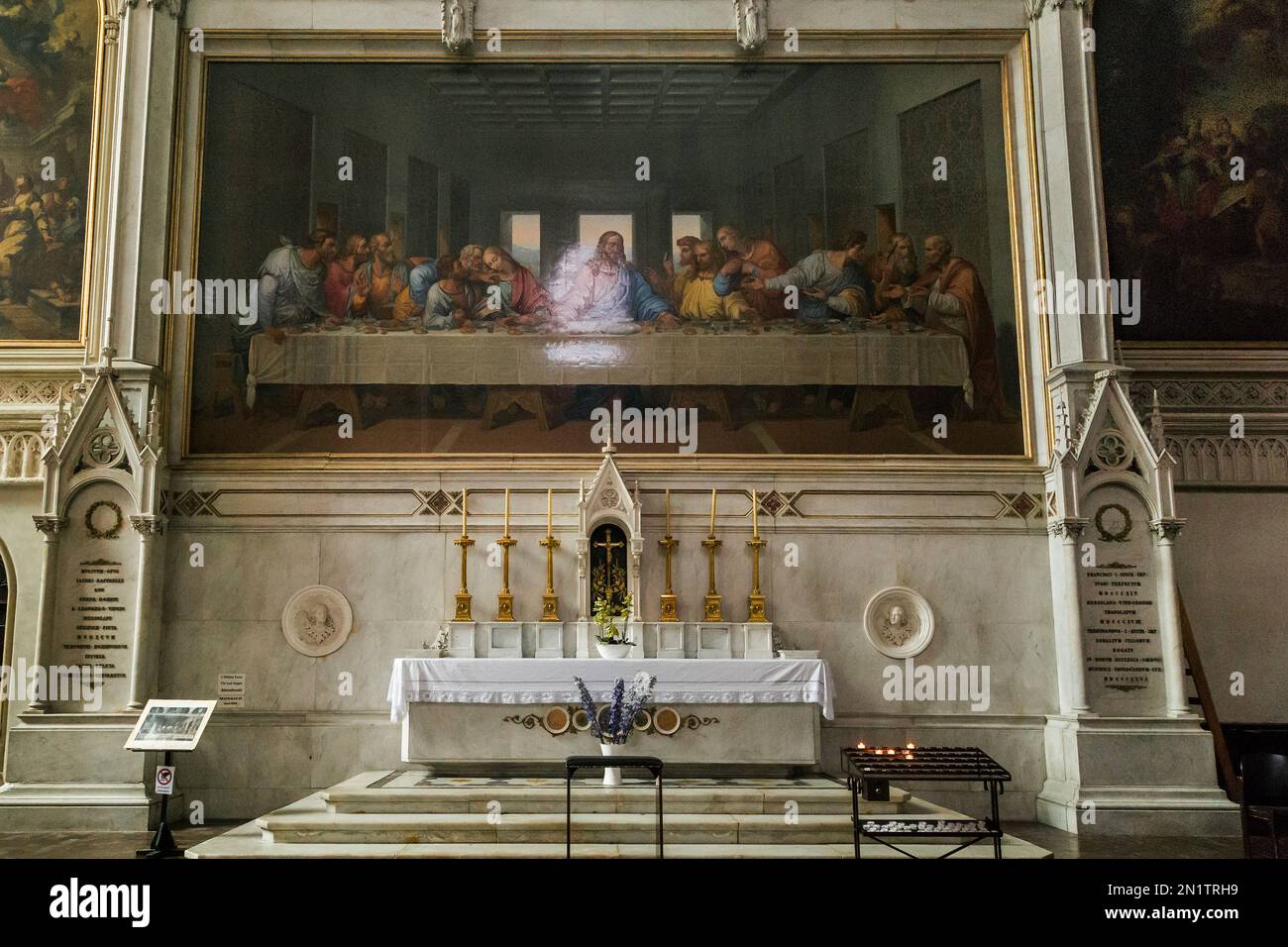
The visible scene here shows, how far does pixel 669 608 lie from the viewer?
1207cm

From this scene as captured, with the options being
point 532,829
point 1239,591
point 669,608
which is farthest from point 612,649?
point 1239,591

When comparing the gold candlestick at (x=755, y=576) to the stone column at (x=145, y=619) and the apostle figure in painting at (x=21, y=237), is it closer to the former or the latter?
the stone column at (x=145, y=619)

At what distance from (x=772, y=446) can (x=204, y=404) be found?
21.2ft

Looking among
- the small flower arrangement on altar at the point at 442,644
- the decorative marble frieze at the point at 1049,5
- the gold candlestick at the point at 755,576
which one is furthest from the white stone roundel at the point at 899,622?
the decorative marble frieze at the point at 1049,5

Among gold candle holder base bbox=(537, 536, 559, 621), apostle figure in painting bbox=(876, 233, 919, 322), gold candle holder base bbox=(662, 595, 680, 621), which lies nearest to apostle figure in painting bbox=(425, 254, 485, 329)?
gold candle holder base bbox=(537, 536, 559, 621)

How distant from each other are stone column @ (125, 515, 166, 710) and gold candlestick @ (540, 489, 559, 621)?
4126mm

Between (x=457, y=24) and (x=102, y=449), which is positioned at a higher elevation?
(x=457, y=24)

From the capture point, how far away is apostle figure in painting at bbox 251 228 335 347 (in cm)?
1284

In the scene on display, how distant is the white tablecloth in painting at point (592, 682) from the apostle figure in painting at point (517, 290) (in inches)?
165

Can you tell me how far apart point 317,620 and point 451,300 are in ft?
12.9

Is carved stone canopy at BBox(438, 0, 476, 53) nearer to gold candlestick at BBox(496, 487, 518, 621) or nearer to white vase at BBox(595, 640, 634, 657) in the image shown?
gold candlestick at BBox(496, 487, 518, 621)

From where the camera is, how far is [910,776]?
755 cm

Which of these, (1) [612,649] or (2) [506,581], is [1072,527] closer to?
(1) [612,649]
